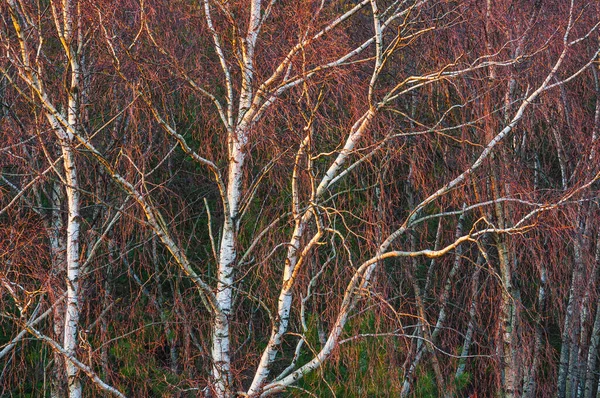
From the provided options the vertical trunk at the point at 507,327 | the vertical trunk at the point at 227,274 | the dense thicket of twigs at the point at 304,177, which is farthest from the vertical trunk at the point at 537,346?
the vertical trunk at the point at 227,274

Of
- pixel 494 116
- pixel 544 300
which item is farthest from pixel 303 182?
pixel 544 300

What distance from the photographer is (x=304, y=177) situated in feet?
21.8

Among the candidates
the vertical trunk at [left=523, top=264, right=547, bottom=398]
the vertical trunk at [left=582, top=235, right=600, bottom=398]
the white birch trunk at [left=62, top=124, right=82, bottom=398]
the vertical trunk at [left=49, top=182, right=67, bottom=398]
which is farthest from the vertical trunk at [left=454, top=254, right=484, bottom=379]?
the vertical trunk at [left=49, top=182, right=67, bottom=398]

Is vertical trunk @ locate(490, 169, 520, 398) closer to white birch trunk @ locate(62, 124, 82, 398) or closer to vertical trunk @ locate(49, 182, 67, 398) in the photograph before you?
white birch trunk @ locate(62, 124, 82, 398)

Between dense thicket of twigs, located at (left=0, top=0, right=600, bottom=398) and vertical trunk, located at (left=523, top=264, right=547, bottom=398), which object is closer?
dense thicket of twigs, located at (left=0, top=0, right=600, bottom=398)

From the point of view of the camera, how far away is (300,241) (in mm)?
6160

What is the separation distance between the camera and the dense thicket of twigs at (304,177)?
5844 mm

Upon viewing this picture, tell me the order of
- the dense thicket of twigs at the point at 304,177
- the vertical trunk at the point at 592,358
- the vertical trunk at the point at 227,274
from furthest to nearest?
1. the vertical trunk at the point at 592,358
2. the vertical trunk at the point at 227,274
3. the dense thicket of twigs at the point at 304,177

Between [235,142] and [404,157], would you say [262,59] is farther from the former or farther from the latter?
[404,157]

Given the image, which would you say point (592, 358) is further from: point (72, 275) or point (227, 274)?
Answer: point (72, 275)

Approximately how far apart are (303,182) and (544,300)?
3.22 meters

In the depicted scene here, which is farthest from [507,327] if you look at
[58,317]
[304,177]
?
[58,317]

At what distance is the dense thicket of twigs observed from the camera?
230 inches

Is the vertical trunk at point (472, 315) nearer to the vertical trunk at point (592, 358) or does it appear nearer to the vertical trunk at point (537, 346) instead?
the vertical trunk at point (537, 346)
